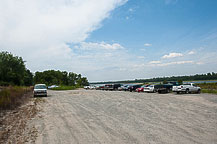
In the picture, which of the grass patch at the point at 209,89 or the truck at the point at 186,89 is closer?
the truck at the point at 186,89

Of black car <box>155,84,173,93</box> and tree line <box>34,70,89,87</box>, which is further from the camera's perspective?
tree line <box>34,70,89,87</box>

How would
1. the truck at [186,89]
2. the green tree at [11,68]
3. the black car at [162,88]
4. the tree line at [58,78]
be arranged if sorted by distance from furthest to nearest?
1. the tree line at [58,78]
2. the green tree at [11,68]
3. the black car at [162,88]
4. the truck at [186,89]

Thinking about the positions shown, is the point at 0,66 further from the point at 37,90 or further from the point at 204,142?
the point at 204,142

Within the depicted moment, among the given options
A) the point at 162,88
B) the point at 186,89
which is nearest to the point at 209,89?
the point at 186,89

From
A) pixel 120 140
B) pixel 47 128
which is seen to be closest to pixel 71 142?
pixel 120 140

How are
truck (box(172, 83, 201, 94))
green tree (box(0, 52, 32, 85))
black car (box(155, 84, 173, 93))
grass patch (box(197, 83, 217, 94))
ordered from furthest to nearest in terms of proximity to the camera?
green tree (box(0, 52, 32, 85)), black car (box(155, 84, 173, 93)), grass patch (box(197, 83, 217, 94)), truck (box(172, 83, 201, 94))

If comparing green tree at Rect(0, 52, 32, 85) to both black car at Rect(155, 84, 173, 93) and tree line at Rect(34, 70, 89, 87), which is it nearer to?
tree line at Rect(34, 70, 89, 87)

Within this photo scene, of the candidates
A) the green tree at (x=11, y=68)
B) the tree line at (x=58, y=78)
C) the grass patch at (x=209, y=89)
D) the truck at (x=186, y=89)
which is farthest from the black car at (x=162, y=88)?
the tree line at (x=58, y=78)

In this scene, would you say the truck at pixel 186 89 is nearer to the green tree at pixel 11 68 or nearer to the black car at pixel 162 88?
the black car at pixel 162 88

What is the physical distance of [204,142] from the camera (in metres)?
4.66

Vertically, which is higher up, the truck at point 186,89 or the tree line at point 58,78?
the tree line at point 58,78

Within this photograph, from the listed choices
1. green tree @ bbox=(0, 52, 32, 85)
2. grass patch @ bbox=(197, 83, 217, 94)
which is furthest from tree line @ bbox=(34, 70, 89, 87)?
grass patch @ bbox=(197, 83, 217, 94)

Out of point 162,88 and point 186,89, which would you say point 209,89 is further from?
point 162,88

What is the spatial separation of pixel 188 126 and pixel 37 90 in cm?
2081
